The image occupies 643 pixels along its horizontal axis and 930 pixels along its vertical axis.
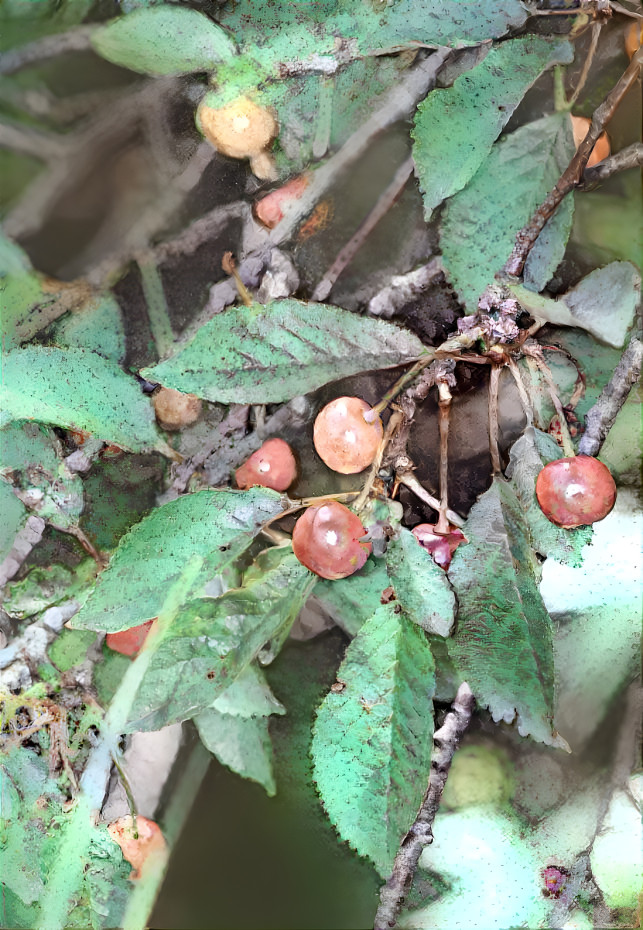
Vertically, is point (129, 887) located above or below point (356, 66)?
below

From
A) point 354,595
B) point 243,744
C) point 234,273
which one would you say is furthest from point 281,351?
point 243,744

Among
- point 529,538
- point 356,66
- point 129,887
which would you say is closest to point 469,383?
point 529,538

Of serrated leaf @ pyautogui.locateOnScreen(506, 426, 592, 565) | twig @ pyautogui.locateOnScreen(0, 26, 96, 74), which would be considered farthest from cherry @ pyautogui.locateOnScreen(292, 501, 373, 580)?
twig @ pyautogui.locateOnScreen(0, 26, 96, 74)

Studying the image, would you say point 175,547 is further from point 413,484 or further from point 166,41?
point 166,41

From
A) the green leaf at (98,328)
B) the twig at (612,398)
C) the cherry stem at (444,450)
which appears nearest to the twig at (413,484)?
the cherry stem at (444,450)

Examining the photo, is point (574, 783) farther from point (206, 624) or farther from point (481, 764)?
point (206, 624)

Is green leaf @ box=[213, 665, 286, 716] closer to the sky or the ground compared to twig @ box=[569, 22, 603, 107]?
closer to the ground

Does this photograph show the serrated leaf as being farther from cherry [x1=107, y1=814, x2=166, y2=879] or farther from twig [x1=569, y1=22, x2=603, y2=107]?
cherry [x1=107, y1=814, x2=166, y2=879]
